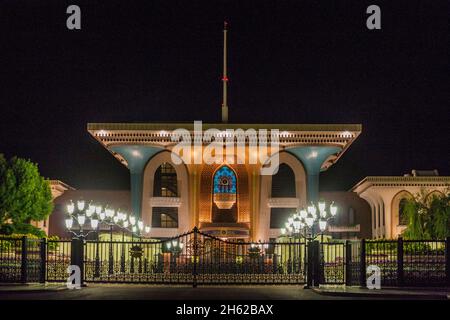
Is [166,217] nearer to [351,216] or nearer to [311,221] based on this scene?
[351,216]

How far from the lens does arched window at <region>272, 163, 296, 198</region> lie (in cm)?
5575

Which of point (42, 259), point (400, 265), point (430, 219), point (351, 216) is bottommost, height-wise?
point (400, 265)

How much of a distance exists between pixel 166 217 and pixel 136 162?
19.7 ft

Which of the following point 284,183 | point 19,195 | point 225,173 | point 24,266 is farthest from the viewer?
point 284,183

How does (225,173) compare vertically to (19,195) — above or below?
above

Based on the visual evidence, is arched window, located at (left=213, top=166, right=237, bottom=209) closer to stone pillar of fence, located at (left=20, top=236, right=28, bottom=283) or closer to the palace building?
the palace building

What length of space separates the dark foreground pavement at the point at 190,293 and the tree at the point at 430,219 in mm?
17719

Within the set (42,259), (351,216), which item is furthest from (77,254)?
(351,216)

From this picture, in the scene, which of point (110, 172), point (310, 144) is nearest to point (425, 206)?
point (310, 144)

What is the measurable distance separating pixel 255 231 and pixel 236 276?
26.0 meters

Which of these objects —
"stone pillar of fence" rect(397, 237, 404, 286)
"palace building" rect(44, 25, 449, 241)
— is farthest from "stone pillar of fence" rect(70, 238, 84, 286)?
"palace building" rect(44, 25, 449, 241)

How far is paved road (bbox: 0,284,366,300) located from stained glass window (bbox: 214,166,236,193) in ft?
102

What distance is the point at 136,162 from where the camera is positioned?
5266 centimetres

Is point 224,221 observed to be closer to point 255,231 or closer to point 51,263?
point 255,231
